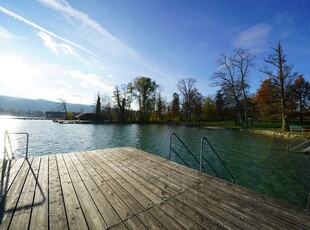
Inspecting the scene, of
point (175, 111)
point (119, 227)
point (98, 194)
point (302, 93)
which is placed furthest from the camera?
point (175, 111)

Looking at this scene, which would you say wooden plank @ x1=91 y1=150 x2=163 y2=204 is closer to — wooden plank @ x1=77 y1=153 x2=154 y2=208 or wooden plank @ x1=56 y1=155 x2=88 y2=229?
wooden plank @ x1=77 y1=153 x2=154 y2=208

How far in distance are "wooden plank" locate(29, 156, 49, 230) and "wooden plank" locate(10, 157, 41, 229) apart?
72 mm

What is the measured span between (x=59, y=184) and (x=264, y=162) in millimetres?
10483

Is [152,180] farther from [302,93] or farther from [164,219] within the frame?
[302,93]

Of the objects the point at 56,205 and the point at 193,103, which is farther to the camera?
the point at 193,103

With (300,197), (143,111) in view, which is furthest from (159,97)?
(300,197)

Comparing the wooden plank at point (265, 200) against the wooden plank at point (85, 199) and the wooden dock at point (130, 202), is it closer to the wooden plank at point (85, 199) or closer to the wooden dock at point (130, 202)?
the wooden dock at point (130, 202)

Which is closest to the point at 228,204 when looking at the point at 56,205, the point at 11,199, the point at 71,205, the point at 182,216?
the point at 182,216

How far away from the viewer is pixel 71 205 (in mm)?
3027

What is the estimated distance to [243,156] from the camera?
1137 centimetres

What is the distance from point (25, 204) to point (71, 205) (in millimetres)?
801

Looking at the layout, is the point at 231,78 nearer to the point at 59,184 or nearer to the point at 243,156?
the point at 243,156

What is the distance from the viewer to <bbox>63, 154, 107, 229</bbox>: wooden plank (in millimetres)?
2568

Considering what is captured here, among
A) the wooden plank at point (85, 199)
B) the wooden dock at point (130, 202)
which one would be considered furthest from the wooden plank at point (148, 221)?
the wooden plank at point (85, 199)
